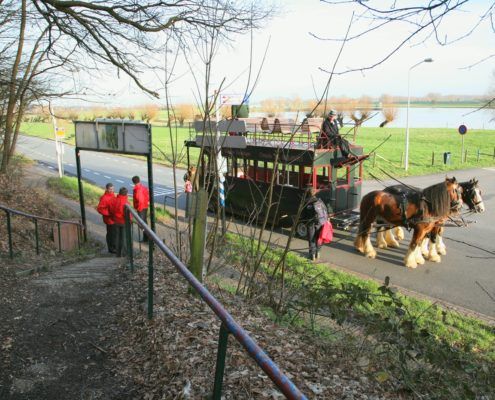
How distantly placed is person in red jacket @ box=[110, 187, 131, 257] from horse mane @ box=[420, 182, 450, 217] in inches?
273

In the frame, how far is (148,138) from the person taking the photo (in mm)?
9031

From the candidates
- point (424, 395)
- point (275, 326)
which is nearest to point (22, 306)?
point (275, 326)

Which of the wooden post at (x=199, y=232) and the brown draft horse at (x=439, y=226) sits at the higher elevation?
the wooden post at (x=199, y=232)

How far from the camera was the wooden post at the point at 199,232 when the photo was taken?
4766mm

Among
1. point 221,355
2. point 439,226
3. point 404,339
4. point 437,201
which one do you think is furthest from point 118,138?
point 221,355

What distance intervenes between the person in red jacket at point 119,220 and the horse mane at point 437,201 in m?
6.93

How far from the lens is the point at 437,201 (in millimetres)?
10750

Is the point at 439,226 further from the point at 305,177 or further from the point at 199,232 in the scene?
the point at 199,232

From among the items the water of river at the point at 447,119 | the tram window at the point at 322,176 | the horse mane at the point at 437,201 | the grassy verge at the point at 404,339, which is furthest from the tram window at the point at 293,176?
the grassy verge at the point at 404,339

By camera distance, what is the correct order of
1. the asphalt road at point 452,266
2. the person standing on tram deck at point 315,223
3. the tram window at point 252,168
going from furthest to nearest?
the tram window at point 252,168 → the person standing on tram deck at point 315,223 → the asphalt road at point 452,266

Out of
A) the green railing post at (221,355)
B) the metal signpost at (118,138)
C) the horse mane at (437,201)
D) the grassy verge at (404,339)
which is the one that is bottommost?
the grassy verge at (404,339)

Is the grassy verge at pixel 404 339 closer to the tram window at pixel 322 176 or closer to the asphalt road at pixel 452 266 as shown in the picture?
the asphalt road at pixel 452 266

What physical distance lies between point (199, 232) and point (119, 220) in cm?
516

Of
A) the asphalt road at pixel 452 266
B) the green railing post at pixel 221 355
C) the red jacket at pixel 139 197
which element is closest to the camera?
the green railing post at pixel 221 355
